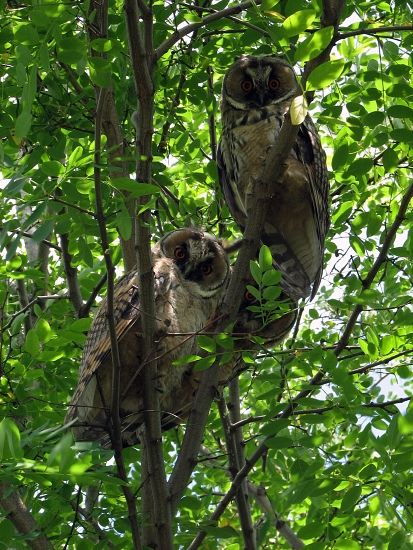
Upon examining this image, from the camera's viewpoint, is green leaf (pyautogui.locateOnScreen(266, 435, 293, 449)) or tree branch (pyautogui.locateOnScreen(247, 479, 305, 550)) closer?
green leaf (pyautogui.locateOnScreen(266, 435, 293, 449))

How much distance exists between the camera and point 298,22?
7.03 ft

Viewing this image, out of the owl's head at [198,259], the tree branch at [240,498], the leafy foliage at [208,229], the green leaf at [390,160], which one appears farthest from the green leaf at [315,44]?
the tree branch at [240,498]

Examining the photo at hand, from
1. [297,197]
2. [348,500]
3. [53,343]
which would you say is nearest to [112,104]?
[297,197]

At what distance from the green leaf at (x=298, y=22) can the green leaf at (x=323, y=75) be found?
0.19 m

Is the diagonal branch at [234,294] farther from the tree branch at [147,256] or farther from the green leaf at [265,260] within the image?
the green leaf at [265,260]

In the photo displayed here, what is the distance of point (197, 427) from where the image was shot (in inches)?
113

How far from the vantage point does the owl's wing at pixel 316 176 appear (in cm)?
384

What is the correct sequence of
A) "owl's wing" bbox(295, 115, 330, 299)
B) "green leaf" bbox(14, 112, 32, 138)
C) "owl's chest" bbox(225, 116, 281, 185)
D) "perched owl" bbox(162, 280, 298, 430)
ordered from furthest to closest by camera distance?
1. "owl's chest" bbox(225, 116, 281, 185)
2. "owl's wing" bbox(295, 115, 330, 299)
3. "perched owl" bbox(162, 280, 298, 430)
4. "green leaf" bbox(14, 112, 32, 138)

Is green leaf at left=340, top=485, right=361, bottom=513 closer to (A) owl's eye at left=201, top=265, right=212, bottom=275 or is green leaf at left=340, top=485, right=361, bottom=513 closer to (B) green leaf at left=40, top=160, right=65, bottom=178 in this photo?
(B) green leaf at left=40, top=160, right=65, bottom=178

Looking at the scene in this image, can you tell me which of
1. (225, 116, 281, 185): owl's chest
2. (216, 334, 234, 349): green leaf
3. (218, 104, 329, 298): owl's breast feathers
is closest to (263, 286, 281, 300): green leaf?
(216, 334, 234, 349): green leaf

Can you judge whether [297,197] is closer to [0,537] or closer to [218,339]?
[218,339]

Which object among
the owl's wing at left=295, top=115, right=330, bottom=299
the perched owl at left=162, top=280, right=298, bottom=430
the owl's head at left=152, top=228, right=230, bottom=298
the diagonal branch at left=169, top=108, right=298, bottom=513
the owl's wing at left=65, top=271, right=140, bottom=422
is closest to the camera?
the diagonal branch at left=169, top=108, right=298, bottom=513

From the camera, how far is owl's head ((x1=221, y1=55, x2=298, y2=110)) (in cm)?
407

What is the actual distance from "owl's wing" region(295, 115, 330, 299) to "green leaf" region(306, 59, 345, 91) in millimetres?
1789
